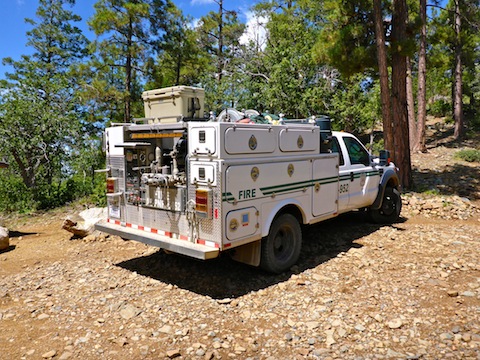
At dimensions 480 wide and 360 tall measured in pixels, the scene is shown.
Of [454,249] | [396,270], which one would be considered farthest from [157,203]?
[454,249]

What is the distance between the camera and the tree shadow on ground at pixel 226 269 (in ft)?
17.0

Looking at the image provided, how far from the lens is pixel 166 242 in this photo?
489cm

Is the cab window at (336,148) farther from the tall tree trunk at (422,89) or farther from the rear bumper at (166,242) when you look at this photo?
the tall tree trunk at (422,89)

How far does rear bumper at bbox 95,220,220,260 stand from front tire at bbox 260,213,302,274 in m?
0.94

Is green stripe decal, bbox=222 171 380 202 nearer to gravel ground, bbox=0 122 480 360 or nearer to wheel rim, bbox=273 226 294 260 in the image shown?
wheel rim, bbox=273 226 294 260

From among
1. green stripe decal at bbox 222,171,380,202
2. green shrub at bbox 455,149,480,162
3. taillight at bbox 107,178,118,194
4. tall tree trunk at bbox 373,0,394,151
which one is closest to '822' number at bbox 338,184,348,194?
green stripe decal at bbox 222,171,380,202

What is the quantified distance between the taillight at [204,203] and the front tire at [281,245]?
3.43 feet

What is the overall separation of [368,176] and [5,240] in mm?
7115

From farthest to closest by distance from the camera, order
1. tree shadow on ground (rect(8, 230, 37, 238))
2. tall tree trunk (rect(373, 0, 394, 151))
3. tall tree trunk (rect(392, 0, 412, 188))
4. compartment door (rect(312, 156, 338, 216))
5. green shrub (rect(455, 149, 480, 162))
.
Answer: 1. green shrub (rect(455, 149, 480, 162))
2. tall tree trunk (rect(392, 0, 412, 188))
3. tall tree trunk (rect(373, 0, 394, 151))
4. tree shadow on ground (rect(8, 230, 37, 238))
5. compartment door (rect(312, 156, 338, 216))

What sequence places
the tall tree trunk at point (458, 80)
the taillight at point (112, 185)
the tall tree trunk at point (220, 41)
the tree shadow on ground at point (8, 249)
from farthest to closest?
the tall tree trunk at point (220, 41) < the tall tree trunk at point (458, 80) < the tree shadow on ground at point (8, 249) < the taillight at point (112, 185)

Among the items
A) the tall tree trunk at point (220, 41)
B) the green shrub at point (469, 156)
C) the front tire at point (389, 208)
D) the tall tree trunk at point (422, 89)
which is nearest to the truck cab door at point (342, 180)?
the front tire at point (389, 208)

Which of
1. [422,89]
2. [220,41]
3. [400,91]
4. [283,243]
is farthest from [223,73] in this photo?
[283,243]

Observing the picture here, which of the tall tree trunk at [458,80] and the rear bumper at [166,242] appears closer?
the rear bumper at [166,242]

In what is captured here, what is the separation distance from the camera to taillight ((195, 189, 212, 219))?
180 inches
